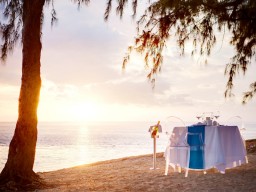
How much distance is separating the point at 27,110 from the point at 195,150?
130 inches

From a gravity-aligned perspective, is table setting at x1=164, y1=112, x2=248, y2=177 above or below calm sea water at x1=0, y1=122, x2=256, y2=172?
above

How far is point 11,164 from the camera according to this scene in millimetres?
6672

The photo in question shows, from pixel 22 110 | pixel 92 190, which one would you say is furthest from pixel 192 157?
pixel 22 110

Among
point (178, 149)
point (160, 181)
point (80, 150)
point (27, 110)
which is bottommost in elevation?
point (80, 150)

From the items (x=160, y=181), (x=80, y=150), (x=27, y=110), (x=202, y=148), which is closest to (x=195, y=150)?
(x=202, y=148)

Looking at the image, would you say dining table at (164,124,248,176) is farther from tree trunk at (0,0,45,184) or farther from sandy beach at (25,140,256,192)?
tree trunk at (0,0,45,184)

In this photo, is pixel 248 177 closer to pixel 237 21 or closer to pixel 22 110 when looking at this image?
pixel 237 21

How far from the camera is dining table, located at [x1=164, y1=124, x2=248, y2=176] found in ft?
22.7

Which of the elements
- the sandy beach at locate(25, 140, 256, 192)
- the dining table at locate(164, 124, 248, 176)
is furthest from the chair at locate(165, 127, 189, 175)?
the sandy beach at locate(25, 140, 256, 192)

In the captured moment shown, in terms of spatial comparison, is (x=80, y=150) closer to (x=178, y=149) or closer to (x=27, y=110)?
(x=178, y=149)

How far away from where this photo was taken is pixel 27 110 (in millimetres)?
6723

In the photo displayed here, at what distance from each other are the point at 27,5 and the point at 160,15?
262 cm

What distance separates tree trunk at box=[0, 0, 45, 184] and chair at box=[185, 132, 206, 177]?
9.84ft

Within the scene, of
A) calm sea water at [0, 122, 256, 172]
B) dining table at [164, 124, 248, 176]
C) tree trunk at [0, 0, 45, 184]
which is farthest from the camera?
calm sea water at [0, 122, 256, 172]
